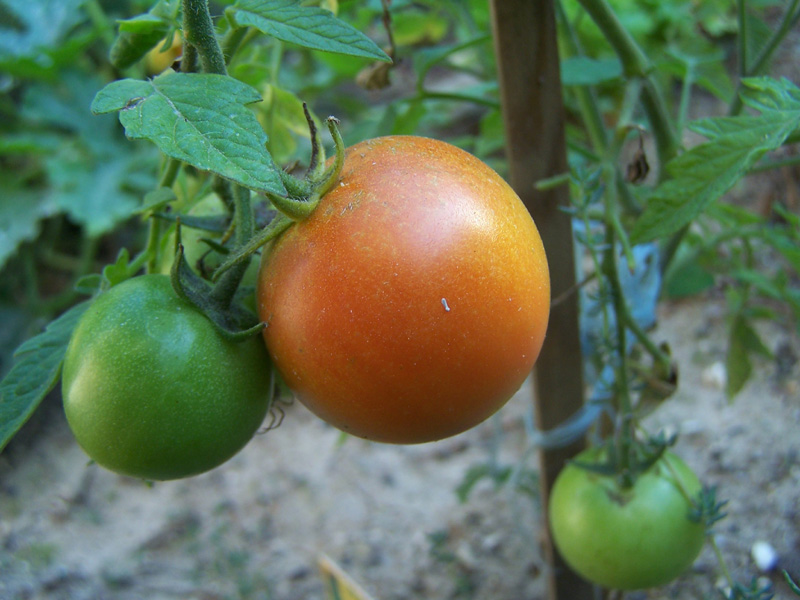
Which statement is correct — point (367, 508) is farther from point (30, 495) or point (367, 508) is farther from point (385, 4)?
point (385, 4)

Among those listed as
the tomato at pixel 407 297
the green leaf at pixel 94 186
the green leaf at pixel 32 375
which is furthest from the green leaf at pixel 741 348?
the green leaf at pixel 94 186

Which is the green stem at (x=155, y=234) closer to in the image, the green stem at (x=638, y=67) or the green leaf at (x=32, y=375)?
the green leaf at (x=32, y=375)

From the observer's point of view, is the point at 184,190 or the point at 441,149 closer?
the point at 441,149

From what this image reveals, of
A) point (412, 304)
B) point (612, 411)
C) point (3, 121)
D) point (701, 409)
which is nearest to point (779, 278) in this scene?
point (612, 411)

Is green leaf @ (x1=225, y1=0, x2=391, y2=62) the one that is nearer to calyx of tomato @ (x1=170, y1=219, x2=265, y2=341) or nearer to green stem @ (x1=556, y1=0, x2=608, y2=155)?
calyx of tomato @ (x1=170, y1=219, x2=265, y2=341)

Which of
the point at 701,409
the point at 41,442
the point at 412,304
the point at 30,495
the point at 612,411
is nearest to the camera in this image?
the point at 412,304

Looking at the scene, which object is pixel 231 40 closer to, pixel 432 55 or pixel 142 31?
pixel 142 31

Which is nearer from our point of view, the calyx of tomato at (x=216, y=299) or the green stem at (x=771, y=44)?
the calyx of tomato at (x=216, y=299)
